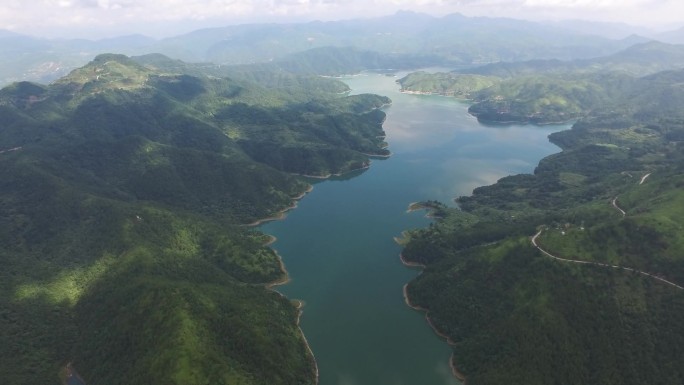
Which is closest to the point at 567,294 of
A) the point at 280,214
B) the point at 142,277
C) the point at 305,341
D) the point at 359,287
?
the point at 359,287

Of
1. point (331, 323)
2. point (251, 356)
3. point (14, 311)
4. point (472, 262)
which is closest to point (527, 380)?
point (472, 262)

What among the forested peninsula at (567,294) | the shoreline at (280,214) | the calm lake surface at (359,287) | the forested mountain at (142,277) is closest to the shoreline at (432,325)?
the forested peninsula at (567,294)

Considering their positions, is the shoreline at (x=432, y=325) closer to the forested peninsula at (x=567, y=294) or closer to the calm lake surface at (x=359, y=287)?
the forested peninsula at (x=567, y=294)

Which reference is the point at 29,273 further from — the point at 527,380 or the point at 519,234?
the point at 519,234

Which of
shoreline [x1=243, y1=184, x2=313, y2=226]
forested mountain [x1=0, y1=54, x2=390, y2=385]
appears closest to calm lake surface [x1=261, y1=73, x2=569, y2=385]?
shoreline [x1=243, y1=184, x2=313, y2=226]

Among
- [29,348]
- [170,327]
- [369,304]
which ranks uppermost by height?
[170,327]

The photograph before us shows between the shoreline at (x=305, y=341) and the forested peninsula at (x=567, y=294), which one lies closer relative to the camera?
the forested peninsula at (x=567, y=294)

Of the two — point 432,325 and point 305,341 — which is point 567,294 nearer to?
point 432,325

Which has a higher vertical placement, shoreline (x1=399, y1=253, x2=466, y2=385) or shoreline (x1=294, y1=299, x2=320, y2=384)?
shoreline (x1=294, y1=299, x2=320, y2=384)

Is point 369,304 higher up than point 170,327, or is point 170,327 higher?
point 170,327

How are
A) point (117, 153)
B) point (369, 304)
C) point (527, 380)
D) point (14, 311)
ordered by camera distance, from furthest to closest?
point (117, 153)
point (369, 304)
point (14, 311)
point (527, 380)

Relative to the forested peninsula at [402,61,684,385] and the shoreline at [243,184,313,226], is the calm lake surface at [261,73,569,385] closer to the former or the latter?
the shoreline at [243,184,313,226]
